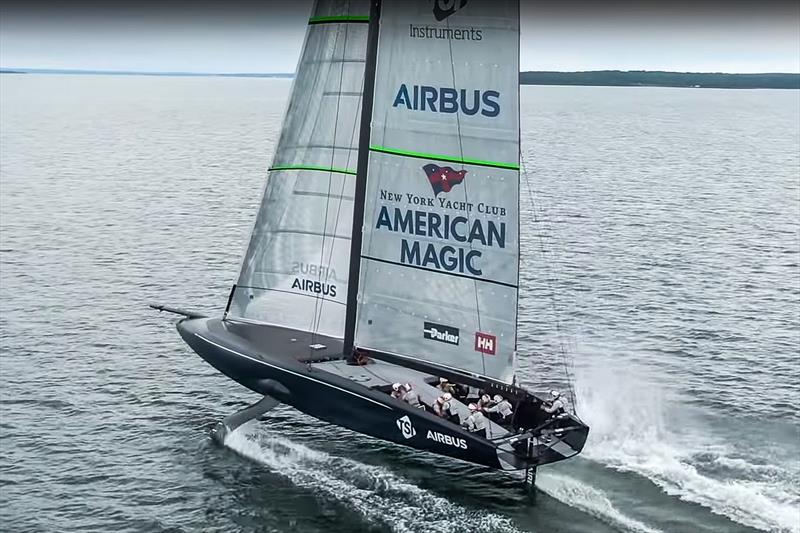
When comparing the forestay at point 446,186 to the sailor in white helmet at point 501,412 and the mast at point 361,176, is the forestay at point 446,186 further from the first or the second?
the sailor in white helmet at point 501,412

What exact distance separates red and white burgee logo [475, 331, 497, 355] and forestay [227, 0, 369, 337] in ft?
18.0

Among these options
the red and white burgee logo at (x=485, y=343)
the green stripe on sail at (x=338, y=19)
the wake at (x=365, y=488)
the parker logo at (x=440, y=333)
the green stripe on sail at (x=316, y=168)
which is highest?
the green stripe on sail at (x=338, y=19)

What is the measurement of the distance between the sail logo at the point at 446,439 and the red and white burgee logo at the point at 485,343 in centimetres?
339

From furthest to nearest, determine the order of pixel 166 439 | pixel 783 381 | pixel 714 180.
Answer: pixel 714 180 < pixel 783 381 < pixel 166 439

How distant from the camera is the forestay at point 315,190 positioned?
3684 cm

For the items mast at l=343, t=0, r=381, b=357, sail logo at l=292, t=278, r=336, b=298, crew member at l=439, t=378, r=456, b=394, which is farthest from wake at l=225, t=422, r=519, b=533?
sail logo at l=292, t=278, r=336, b=298

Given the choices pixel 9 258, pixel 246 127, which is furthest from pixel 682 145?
pixel 9 258

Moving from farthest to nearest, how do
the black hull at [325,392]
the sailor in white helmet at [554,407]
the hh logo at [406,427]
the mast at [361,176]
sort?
the mast at [361,176] < the sailor in white helmet at [554,407] < the hh logo at [406,427] < the black hull at [325,392]

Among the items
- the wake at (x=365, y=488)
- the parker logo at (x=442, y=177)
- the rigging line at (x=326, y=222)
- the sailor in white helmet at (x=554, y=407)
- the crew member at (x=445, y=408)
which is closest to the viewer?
the wake at (x=365, y=488)

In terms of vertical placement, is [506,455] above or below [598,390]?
below

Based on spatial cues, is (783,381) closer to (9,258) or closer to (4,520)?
(4,520)

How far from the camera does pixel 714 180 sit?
345 feet

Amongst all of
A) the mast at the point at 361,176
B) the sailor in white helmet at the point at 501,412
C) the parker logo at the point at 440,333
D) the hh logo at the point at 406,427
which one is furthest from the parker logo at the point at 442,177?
the hh logo at the point at 406,427

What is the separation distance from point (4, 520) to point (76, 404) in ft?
29.7
